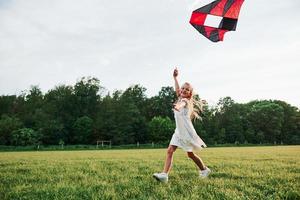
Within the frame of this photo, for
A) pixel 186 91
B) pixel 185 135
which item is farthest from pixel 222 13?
pixel 185 135

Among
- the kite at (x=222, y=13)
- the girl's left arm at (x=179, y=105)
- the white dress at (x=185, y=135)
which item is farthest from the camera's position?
the kite at (x=222, y=13)

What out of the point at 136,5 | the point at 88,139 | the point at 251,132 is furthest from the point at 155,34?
the point at 251,132

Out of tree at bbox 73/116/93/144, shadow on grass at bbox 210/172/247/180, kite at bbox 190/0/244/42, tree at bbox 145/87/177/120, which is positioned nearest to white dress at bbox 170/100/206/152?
shadow on grass at bbox 210/172/247/180

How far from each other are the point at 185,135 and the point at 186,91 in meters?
1.02

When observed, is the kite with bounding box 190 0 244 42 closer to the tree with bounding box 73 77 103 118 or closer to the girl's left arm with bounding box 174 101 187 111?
the girl's left arm with bounding box 174 101 187 111

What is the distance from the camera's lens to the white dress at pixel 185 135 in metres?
6.52

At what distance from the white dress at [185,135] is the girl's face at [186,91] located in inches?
12.0

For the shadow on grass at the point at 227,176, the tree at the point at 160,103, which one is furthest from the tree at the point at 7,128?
the shadow on grass at the point at 227,176

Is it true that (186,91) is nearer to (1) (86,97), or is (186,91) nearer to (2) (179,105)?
(2) (179,105)

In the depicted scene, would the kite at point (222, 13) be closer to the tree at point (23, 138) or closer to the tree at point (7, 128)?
the tree at point (23, 138)

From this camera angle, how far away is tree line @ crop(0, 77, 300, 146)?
75.2 meters

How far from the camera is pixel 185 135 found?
6535 millimetres

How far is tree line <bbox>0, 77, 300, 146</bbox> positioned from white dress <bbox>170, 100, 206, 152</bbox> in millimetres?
61743

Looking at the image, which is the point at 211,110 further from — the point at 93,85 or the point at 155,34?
the point at 155,34
